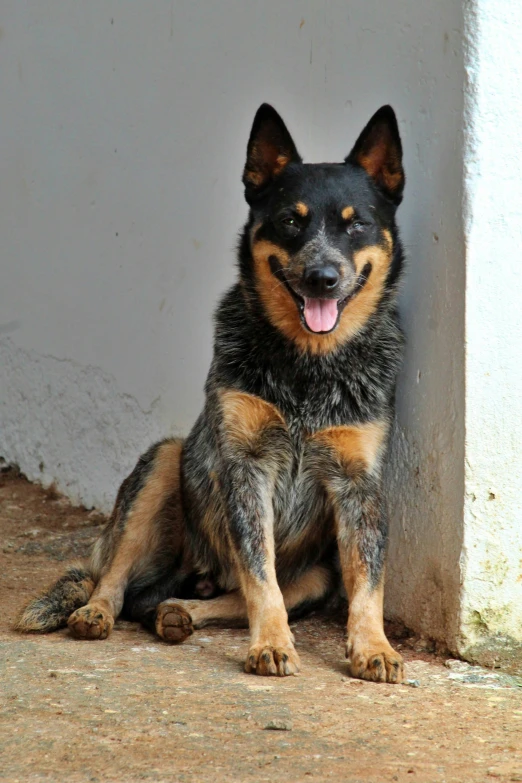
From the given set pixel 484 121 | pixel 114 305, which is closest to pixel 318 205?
pixel 484 121

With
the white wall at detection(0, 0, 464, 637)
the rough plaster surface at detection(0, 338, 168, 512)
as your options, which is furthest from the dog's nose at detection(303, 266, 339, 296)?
the rough plaster surface at detection(0, 338, 168, 512)

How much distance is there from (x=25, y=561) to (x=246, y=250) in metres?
2.41

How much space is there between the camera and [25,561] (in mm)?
5727

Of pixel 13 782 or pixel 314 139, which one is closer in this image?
pixel 13 782

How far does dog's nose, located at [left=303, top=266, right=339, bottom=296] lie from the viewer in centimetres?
388

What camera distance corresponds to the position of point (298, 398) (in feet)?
13.7

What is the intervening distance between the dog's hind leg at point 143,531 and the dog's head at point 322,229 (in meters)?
1.06

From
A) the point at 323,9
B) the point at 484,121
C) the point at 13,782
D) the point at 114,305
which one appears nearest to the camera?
the point at 13,782

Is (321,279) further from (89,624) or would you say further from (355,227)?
(89,624)

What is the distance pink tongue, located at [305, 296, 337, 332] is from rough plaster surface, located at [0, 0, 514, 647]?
415 mm

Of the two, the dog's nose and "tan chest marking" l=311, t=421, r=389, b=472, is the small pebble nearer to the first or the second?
"tan chest marking" l=311, t=421, r=389, b=472

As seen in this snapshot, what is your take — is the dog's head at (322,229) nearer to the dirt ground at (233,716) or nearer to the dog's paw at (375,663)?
the dog's paw at (375,663)

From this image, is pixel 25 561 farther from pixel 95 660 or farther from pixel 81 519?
pixel 95 660

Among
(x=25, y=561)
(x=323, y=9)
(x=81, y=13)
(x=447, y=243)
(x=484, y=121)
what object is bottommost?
(x=25, y=561)
